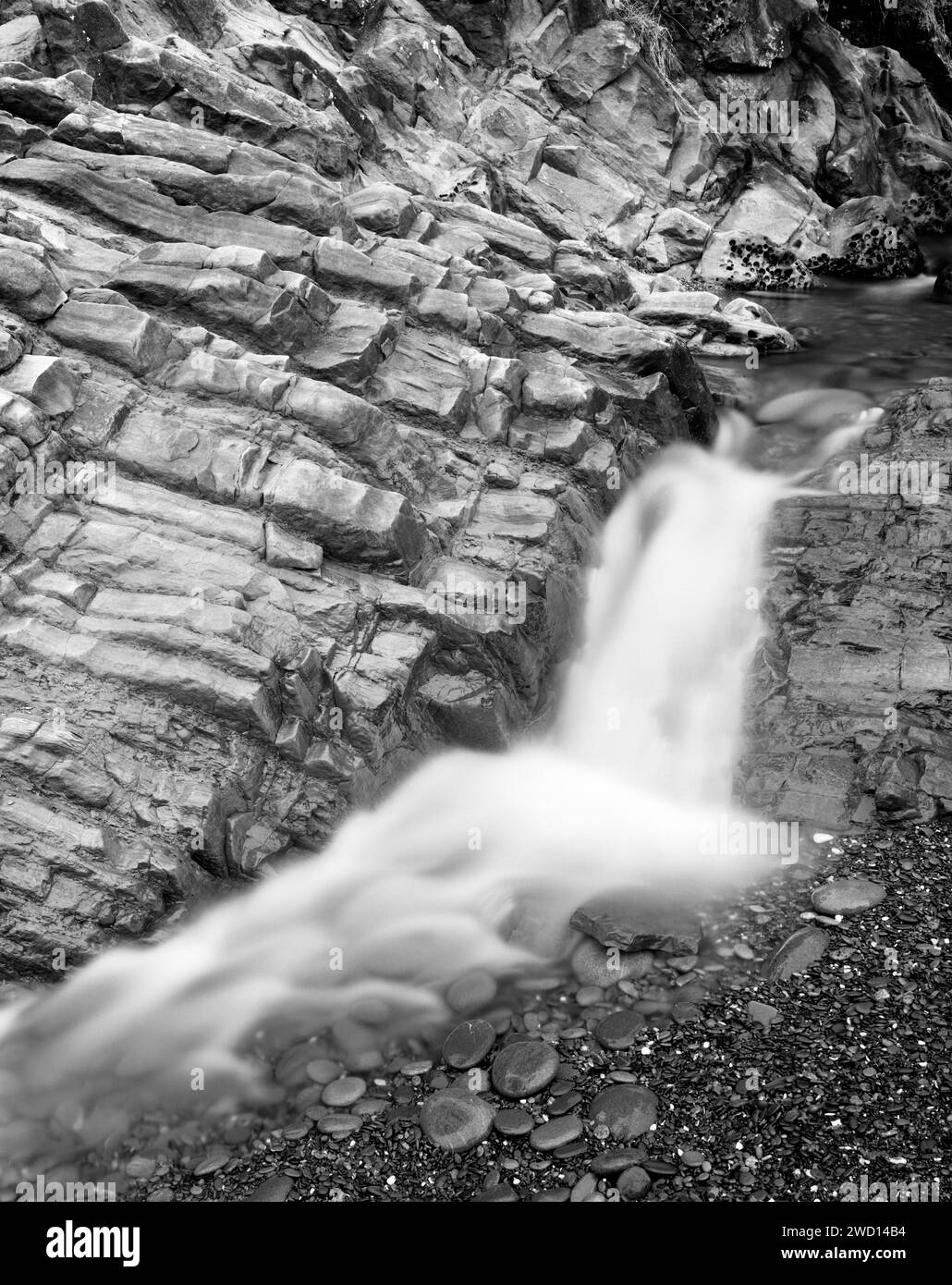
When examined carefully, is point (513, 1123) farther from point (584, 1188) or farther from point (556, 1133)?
point (584, 1188)

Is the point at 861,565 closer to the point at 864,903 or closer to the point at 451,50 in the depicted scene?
the point at 864,903

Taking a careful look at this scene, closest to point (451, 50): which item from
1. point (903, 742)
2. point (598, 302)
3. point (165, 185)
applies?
point (598, 302)

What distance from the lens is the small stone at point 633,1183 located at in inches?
373

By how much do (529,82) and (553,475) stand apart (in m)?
26.0

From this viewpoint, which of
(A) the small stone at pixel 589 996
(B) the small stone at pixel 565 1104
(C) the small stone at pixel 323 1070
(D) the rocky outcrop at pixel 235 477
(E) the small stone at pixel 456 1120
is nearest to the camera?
(E) the small stone at pixel 456 1120

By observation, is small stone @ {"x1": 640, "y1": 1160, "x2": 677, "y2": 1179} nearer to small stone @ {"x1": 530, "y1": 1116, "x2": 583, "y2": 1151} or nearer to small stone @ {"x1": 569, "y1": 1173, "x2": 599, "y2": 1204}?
small stone @ {"x1": 569, "y1": 1173, "x2": 599, "y2": 1204}

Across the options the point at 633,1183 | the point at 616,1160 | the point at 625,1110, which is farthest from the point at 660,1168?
the point at 625,1110

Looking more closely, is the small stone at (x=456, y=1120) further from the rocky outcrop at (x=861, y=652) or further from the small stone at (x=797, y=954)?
the rocky outcrop at (x=861, y=652)

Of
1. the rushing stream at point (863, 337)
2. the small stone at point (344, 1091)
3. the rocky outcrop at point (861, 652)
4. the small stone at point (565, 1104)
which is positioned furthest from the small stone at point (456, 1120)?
the rushing stream at point (863, 337)

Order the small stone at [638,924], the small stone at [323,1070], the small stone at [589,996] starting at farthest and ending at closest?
1. the small stone at [638,924]
2. the small stone at [589,996]
3. the small stone at [323,1070]

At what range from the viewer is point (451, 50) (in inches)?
1414

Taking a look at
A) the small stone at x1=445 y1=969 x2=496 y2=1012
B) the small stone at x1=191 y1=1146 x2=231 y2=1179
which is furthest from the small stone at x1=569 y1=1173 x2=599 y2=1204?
the small stone at x1=191 y1=1146 x2=231 y2=1179

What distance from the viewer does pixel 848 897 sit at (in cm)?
1280

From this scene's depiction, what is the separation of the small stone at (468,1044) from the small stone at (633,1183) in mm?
2107
